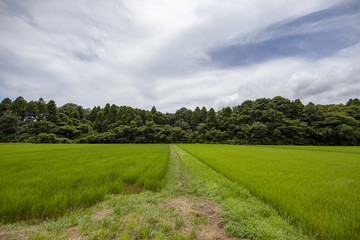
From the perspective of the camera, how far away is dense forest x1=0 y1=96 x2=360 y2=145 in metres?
33.2

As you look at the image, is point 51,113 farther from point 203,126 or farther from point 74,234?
point 74,234

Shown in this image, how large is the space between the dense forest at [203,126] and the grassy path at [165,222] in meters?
38.9

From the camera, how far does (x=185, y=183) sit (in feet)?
16.0

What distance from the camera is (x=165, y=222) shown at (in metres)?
2.30

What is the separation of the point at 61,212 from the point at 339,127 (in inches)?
A: 2062

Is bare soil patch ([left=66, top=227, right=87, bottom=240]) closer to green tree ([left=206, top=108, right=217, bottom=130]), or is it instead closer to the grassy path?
the grassy path

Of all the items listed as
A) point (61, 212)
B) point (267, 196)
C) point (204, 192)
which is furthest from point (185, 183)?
point (61, 212)

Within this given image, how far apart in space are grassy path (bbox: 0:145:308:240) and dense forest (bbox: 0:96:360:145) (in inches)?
1531

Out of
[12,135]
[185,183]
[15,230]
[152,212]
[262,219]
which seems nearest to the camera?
[15,230]

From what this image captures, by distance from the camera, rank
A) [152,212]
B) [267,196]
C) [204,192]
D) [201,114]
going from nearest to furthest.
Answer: [152,212] → [267,196] → [204,192] → [201,114]

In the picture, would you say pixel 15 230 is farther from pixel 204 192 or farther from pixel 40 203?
pixel 204 192

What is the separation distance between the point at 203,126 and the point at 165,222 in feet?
142

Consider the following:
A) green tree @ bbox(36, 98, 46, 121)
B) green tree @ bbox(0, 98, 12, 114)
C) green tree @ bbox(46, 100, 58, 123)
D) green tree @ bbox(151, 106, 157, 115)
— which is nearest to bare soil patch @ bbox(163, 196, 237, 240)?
green tree @ bbox(46, 100, 58, 123)

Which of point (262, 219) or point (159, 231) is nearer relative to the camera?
point (159, 231)
